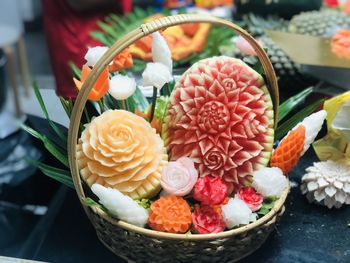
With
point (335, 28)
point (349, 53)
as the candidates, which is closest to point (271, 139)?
point (349, 53)

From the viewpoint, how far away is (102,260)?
724mm

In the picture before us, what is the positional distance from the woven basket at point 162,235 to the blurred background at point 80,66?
64 millimetres

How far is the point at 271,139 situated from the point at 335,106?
15 centimetres

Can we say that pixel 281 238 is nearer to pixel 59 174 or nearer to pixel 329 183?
pixel 329 183

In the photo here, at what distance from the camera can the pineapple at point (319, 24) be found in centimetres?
113

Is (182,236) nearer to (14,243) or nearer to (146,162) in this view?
(146,162)

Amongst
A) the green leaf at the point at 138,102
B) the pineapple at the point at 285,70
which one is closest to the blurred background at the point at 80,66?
the pineapple at the point at 285,70

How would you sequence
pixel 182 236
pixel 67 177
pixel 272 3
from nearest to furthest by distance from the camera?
pixel 182 236 < pixel 67 177 < pixel 272 3

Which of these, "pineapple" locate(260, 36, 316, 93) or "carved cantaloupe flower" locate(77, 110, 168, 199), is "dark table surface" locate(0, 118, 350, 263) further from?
"pineapple" locate(260, 36, 316, 93)

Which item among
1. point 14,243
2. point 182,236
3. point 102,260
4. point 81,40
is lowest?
point 14,243

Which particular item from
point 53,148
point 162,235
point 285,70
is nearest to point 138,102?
point 53,148

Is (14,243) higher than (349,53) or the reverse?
the reverse

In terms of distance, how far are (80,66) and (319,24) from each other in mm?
552

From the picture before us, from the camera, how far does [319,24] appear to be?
115cm
